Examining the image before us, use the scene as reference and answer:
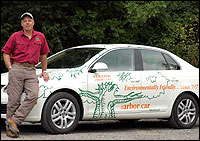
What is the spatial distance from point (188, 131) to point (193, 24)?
25.5 feet

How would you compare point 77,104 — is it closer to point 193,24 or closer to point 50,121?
point 50,121

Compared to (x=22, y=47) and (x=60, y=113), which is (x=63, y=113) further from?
(x=22, y=47)

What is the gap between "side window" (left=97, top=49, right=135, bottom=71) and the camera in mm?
9633

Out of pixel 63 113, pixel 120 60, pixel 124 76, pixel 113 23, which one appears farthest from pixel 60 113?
pixel 113 23

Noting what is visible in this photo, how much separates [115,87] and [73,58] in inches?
37.3

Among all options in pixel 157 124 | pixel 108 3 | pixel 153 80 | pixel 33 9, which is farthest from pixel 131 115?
pixel 108 3

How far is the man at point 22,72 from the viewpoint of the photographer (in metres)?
8.52

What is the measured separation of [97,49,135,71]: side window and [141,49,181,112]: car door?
0.81 feet

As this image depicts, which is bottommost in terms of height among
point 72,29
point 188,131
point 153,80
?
point 188,131

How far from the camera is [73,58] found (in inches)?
384

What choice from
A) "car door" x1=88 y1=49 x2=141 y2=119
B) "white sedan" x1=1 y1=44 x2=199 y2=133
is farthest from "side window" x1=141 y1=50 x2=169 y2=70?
"car door" x1=88 y1=49 x2=141 y2=119

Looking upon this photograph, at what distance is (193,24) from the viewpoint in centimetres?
1716

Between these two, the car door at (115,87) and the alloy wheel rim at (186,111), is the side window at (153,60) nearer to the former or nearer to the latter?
the car door at (115,87)

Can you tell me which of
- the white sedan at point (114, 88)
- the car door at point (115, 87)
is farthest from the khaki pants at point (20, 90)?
the car door at point (115, 87)
